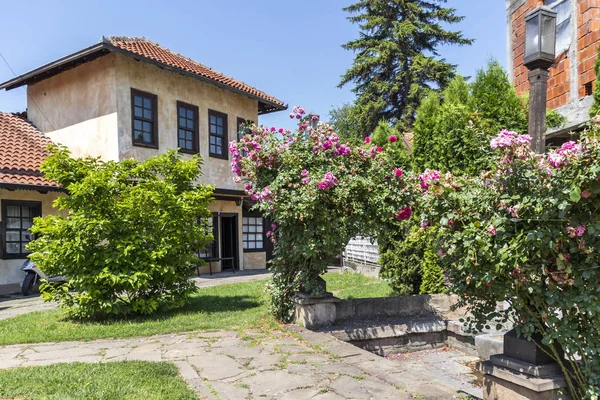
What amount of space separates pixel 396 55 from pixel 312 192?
67.7 ft

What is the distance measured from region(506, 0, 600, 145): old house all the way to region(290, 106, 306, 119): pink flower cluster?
3.60 metres

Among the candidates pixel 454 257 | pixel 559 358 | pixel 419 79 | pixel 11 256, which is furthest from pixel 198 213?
pixel 419 79

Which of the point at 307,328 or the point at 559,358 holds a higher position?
the point at 559,358

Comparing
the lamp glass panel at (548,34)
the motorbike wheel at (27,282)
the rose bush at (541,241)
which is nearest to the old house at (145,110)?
the motorbike wheel at (27,282)

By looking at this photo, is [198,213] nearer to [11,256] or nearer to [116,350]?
[116,350]

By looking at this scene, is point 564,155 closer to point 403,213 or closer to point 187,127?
point 403,213

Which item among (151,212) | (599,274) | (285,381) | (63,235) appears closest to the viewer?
(599,274)

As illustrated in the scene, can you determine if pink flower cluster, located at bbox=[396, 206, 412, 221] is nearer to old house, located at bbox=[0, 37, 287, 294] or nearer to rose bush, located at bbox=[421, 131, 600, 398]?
rose bush, located at bbox=[421, 131, 600, 398]

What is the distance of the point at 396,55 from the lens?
79.4ft

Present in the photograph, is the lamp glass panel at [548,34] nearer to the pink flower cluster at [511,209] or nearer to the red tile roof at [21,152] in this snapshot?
the pink flower cluster at [511,209]

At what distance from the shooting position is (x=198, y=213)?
307 inches

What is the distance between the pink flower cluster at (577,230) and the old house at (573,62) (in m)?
3.70

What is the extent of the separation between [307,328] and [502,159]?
3879 mm

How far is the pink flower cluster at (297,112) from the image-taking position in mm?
6570
